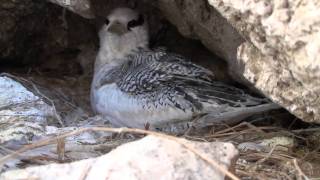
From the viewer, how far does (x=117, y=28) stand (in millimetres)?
3295

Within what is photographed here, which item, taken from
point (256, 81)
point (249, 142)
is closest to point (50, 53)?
point (249, 142)

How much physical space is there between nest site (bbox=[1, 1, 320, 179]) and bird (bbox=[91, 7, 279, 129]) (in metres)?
0.08

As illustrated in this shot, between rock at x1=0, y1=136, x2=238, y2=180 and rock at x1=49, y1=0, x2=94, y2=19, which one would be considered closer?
rock at x1=0, y1=136, x2=238, y2=180

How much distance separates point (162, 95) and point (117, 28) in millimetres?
713

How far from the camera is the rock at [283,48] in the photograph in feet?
5.18

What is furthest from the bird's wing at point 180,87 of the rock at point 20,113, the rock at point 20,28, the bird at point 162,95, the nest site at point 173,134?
the rock at point 20,28

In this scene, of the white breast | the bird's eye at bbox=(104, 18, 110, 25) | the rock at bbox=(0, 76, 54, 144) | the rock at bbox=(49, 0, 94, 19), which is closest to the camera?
the rock at bbox=(0, 76, 54, 144)

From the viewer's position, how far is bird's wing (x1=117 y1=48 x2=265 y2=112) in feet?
8.63

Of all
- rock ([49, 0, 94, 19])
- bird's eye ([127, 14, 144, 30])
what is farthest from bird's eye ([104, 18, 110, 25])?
rock ([49, 0, 94, 19])

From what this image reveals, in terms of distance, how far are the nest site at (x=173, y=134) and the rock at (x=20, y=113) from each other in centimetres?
7

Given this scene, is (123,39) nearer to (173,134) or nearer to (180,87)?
(180,87)

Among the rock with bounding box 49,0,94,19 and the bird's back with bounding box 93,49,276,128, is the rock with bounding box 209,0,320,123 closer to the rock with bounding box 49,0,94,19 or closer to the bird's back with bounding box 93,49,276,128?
the bird's back with bounding box 93,49,276,128

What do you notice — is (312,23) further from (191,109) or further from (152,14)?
(152,14)

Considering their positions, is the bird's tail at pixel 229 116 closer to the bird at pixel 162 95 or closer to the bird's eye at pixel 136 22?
the bird at pixel 162 95
